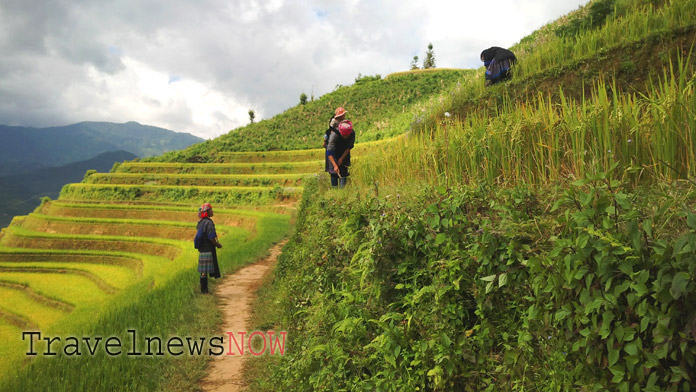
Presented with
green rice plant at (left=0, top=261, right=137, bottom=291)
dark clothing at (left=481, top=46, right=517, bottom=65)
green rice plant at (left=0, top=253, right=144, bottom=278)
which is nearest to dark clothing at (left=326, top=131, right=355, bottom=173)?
dark clothing at (left=481, top=46, right=517, bottom=65)

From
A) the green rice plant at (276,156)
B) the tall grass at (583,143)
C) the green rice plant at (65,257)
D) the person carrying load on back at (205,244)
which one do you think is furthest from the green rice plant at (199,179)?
the tall grass at (583,143)

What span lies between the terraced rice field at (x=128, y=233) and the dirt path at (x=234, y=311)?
0.68 m

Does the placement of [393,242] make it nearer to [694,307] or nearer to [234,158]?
[694,307]

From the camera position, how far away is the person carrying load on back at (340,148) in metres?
6.64

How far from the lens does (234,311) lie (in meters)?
6.66

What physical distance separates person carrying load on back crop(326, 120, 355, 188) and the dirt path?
2.77 metres

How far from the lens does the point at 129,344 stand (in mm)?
5301

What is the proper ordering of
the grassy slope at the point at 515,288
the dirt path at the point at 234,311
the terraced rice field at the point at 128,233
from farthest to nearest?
1. the terraced rice field at the point at 128,233
2. the dirt path at the point at 234,311
3. the grassy slope at the point at 515,288

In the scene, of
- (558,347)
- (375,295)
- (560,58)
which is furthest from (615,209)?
(560,58)

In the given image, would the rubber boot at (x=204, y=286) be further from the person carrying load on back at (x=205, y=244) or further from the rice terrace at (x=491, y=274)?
the rice terrace at (x=491, y=274)

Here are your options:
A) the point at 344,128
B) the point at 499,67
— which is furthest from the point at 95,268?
the point at 499,67

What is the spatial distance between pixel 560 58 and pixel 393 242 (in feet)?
23.8

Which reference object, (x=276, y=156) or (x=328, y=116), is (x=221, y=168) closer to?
(x=276, y=156)

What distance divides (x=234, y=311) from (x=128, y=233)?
1864cm
